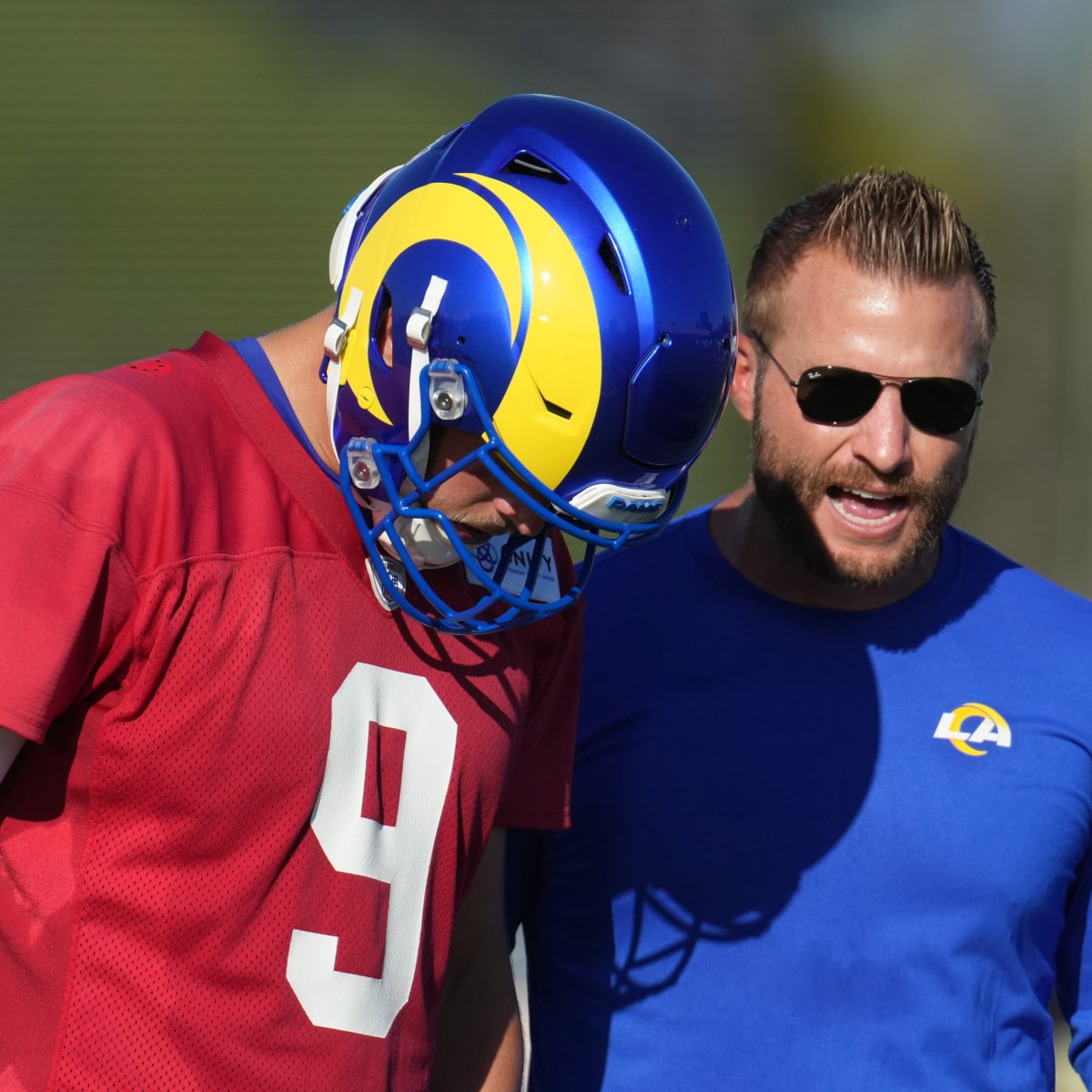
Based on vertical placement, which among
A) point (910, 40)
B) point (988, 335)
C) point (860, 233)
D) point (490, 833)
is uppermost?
point (910, 40)

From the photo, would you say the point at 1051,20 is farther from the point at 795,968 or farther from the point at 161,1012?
the point at 161,1012

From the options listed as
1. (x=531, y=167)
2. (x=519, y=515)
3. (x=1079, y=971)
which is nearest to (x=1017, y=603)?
(x=1079, y=971)

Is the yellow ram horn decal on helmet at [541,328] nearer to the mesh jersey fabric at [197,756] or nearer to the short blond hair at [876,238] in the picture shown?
the mesh jersey fabric at [197,756]

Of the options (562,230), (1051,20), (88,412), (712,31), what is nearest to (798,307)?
(562,230)

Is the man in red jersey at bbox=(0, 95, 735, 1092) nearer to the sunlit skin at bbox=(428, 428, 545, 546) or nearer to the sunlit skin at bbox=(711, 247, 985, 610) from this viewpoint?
the sunlit skin at bbox=(428, 428, 545, 546)

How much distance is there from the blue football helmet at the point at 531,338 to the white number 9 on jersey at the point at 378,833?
Result: 4.7 inches

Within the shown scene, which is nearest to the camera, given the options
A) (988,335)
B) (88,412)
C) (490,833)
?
(88,412)

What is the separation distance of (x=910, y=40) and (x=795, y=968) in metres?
4.01

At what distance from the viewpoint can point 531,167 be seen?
171 cm

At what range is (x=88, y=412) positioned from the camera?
153 cm

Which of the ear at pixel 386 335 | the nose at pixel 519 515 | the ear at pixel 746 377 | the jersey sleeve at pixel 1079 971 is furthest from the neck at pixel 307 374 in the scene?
the jersey sleeve at pixel 1079 971

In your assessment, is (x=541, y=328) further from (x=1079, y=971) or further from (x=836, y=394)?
(x=1079, y=971)

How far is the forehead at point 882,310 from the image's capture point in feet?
7.46

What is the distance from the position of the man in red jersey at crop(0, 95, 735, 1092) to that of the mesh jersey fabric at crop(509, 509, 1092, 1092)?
48cm
